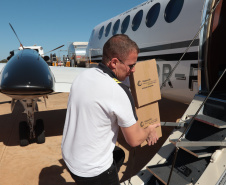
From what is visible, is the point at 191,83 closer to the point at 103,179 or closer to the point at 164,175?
the point at 164,175

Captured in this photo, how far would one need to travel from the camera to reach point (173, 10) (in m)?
5.02

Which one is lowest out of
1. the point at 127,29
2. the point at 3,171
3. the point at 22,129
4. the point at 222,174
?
the point at 3,171

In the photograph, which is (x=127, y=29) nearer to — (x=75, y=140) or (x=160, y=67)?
(x=160, y=67)

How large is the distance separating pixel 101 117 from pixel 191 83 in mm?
3324

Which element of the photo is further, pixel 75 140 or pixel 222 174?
pixel 222 174

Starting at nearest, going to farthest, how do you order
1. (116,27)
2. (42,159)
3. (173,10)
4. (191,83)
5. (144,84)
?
(144,84), (191,83), (42,159), (173,10), (116,27)

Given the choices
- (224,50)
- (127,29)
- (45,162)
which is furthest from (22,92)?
(127,29)

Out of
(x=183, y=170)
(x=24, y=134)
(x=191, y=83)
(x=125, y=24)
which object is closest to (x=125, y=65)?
(x=183, y=170)

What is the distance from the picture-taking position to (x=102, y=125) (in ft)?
5.57

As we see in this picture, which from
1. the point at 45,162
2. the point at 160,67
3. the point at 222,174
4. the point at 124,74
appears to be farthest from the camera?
the point at 160,67

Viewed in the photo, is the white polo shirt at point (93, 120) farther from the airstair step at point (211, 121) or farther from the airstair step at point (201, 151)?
the airstair step at point (211, 121)

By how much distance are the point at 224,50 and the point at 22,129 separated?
519cm

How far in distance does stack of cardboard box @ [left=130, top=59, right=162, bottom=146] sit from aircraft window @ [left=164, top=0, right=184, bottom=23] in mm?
1947

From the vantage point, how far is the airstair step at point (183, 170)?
2.70 m
